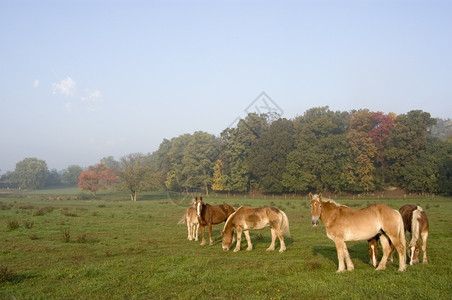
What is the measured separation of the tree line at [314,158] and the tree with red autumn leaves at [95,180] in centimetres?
98

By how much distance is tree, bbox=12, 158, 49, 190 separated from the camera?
117688 mm

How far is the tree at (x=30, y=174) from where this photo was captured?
117688mm

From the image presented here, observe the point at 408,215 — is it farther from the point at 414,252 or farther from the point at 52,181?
the point at 52,181

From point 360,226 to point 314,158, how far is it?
160ft

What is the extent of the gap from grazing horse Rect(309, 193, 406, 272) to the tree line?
47373mm

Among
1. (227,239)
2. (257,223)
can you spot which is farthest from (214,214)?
(257,223)

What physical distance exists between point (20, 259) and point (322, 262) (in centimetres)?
1128

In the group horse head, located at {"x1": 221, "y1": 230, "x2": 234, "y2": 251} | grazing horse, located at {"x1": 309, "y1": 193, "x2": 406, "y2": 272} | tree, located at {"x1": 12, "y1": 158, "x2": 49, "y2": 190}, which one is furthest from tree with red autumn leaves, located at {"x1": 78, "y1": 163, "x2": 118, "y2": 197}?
grazing horse, located at {"x1": 309, "y1": 193, "x2": 406, "y2": 272}

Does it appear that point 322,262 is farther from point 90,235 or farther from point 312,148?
point 312,148

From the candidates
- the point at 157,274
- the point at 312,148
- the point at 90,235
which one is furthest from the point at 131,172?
the point at 157,274

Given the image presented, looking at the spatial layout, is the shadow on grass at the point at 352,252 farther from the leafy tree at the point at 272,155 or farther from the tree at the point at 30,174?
the tree at the point at 30,174

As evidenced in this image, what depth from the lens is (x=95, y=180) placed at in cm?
7575

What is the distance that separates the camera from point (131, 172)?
66188 mm

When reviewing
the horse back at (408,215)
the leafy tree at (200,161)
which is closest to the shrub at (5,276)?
the horse back at (408,215)
